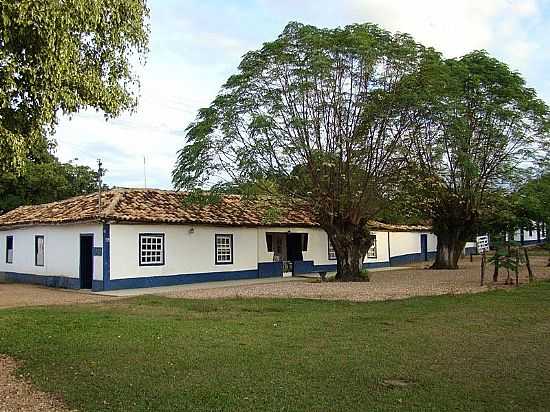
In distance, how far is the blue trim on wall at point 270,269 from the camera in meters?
28.5

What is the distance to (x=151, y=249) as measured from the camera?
78.1 feet

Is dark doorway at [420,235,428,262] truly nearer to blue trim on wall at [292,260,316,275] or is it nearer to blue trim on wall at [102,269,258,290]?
blue trim on wall at [292,260,316,275]

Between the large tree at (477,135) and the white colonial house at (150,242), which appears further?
the large tree at (477,135)

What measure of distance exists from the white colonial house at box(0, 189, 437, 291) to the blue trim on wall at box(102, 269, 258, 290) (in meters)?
0.04

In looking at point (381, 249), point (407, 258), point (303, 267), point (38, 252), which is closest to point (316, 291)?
point (303, 267)

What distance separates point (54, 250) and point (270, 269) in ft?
31.9

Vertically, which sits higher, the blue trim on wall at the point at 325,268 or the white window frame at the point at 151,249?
the white window frame at the point at 151,249

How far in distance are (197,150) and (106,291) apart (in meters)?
6.10

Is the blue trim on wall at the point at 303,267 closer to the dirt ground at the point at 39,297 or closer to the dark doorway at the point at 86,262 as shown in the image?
the dark doorway at the point at 86,262

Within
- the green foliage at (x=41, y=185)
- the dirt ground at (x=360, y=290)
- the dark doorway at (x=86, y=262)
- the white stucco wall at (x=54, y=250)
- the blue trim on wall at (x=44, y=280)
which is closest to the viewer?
the dirt ground at (x=360, y=290)

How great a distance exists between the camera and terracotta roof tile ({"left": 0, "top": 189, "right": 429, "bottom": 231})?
23.3 meters

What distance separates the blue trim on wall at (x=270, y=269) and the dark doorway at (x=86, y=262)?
7955mm

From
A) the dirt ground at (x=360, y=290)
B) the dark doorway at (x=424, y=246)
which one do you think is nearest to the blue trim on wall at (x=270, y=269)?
the dirt ground at (x=360, y=290)

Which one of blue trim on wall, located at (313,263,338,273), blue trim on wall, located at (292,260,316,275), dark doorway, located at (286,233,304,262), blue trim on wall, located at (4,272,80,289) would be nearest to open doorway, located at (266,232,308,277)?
dark doorway, located at (286,233,304,262)
